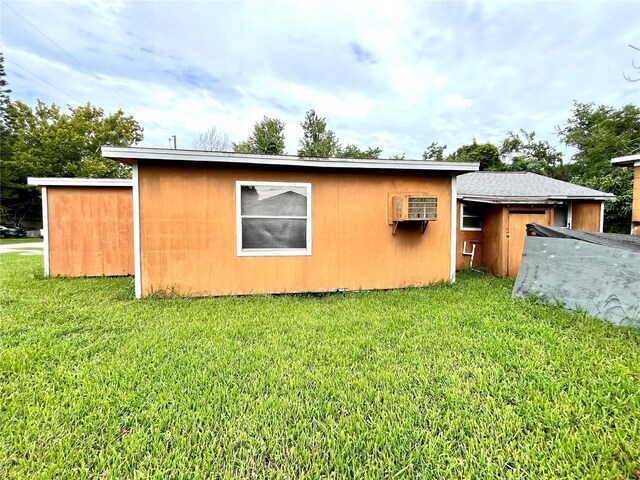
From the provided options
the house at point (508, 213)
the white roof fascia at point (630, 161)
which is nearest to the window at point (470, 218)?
the house at point (508, 213)

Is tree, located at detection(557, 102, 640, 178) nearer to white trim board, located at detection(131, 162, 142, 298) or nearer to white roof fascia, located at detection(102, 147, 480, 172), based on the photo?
white roof fascia, located at detection(102, 147, 480, 172)

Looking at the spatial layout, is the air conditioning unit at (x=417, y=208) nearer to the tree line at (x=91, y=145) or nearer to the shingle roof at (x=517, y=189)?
the shingle roof at (x=517, y=189)

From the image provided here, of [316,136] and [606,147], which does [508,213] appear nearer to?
[606,147]

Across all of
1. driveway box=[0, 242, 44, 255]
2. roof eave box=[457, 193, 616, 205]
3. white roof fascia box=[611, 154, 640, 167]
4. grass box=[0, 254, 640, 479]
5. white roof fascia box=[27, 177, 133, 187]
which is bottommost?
grass box=[0, 254, 640, 479]

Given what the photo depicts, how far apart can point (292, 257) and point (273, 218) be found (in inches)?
30.0

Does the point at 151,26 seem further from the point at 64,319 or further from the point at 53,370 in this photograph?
the point at 53,370

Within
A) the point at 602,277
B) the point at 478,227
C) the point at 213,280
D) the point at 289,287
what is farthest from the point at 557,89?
the point at 213,280

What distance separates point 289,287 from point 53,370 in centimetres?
318

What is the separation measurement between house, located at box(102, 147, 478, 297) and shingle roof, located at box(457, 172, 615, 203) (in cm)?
246

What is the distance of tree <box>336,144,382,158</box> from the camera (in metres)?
26.6

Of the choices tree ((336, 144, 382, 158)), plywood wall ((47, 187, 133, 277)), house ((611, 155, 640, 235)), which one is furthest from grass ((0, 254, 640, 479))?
tree ((336, 144, 382, 158))

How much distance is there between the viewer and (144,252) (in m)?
4.63

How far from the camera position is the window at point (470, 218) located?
7465 mm

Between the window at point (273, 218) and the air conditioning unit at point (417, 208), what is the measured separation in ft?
5.52
